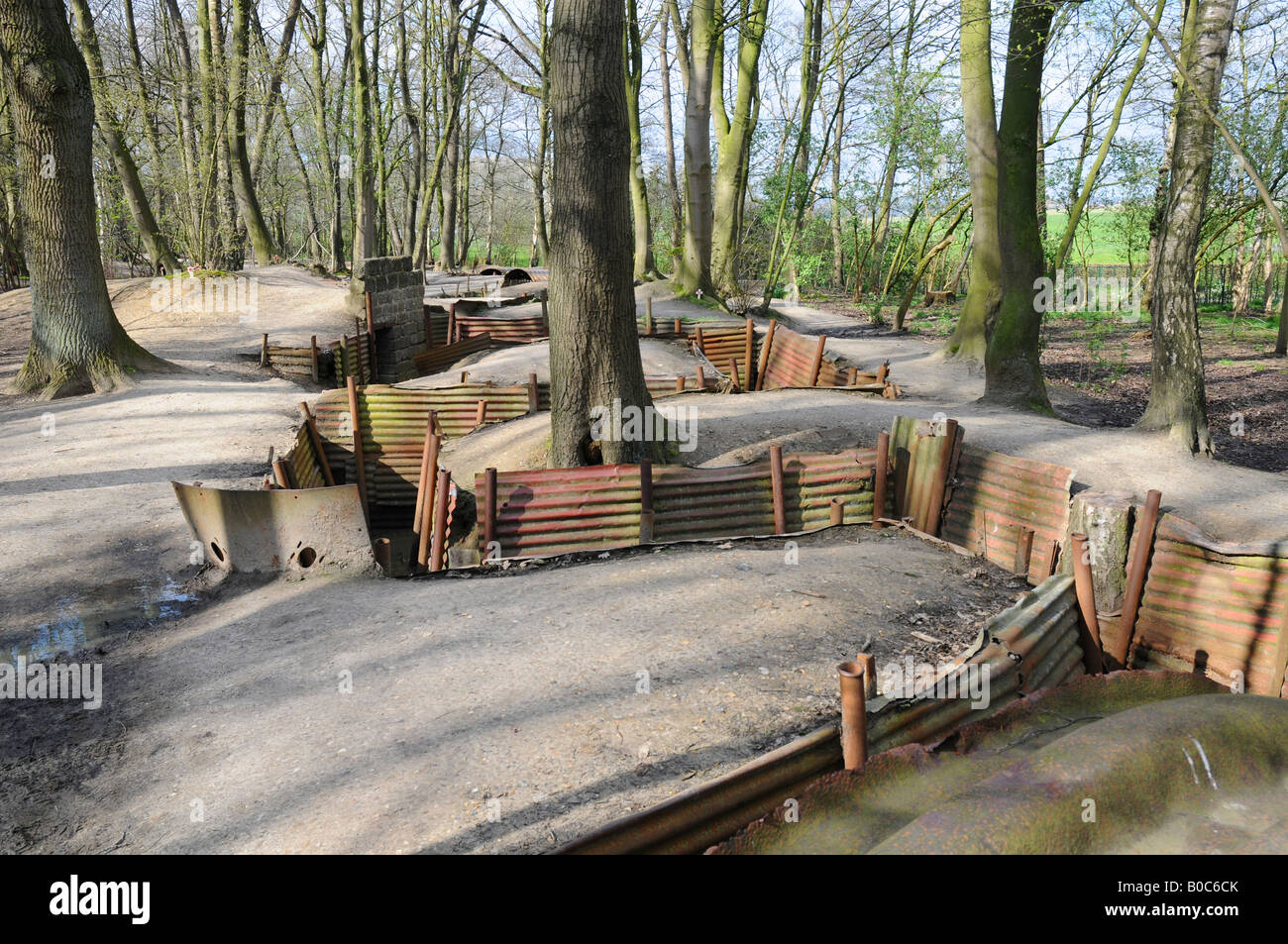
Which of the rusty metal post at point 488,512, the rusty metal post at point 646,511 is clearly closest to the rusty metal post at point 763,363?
the rusty metal post at point 646,511

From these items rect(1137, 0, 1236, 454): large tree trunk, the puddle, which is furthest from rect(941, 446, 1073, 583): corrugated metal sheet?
the puddle

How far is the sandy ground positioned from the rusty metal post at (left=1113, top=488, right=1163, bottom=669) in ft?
2.84

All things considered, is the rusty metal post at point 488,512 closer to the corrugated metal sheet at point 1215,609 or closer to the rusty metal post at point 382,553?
the rusty metal post at point 382,553

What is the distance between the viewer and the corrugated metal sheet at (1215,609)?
575 centimetres

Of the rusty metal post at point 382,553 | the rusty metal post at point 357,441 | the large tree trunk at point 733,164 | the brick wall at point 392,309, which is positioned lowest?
the rusty metal post at point 382,553

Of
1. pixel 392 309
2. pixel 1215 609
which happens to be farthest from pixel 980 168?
pixel 1215 609

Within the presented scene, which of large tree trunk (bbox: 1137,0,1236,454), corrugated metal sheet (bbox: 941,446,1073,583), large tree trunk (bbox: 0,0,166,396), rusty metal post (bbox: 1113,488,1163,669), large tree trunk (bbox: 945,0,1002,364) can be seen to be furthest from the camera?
large tree trunk (bbox: 945,0,1002,364)

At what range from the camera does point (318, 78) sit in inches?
1240

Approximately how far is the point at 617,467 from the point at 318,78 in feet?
95.3

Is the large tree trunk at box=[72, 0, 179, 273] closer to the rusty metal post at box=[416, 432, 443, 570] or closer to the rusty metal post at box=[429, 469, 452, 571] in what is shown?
the rusty metal post at box=[416, 432, 443, 570]

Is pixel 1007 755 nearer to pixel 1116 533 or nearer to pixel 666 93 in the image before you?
pixel 1116 533

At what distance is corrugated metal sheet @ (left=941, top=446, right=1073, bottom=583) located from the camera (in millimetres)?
7254

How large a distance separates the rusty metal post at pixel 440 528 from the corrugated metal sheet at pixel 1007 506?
4.35 meters
